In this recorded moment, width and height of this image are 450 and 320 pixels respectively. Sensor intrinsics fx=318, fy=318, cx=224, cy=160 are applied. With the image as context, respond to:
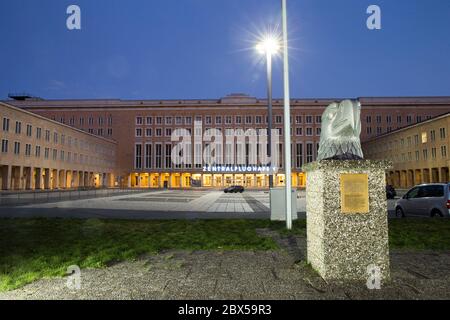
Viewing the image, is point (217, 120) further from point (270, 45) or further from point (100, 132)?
point (270, 45)

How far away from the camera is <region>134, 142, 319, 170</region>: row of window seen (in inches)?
3499

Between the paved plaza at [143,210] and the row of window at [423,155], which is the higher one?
the row of window at [423,155]

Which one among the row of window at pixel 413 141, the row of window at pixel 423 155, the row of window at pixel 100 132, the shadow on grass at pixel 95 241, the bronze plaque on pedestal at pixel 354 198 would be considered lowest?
the shadow on grass at pixel 95 241

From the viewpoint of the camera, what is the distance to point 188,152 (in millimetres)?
91125

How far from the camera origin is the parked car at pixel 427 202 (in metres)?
12.8

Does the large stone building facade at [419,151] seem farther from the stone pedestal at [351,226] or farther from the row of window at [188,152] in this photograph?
the stone pedestal at [351,226]

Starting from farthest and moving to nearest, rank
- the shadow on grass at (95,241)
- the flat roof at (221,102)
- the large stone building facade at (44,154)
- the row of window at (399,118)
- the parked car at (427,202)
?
the flat roof at (221,102), the row of window at (399,118), the large stone building facade at (44,154), the parked car at (427,202), the shadow on grass at (95,241)

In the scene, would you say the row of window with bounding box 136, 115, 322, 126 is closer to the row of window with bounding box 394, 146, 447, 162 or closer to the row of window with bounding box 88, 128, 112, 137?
the row of window with bounding box 88, 128, 112, 137

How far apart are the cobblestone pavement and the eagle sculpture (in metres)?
2.14

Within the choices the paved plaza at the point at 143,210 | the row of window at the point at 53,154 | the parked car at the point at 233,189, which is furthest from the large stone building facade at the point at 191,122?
the paved plaza at the point at 143,210

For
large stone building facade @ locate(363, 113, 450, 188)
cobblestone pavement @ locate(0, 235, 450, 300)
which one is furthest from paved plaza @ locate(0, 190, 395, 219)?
large stone building facade @ locate(363, 113, 450, 188)

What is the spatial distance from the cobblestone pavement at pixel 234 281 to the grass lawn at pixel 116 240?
2.33ft

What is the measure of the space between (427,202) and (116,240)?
12706 mm

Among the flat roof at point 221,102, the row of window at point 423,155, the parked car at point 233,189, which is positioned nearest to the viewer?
the parked car at point 233,189
